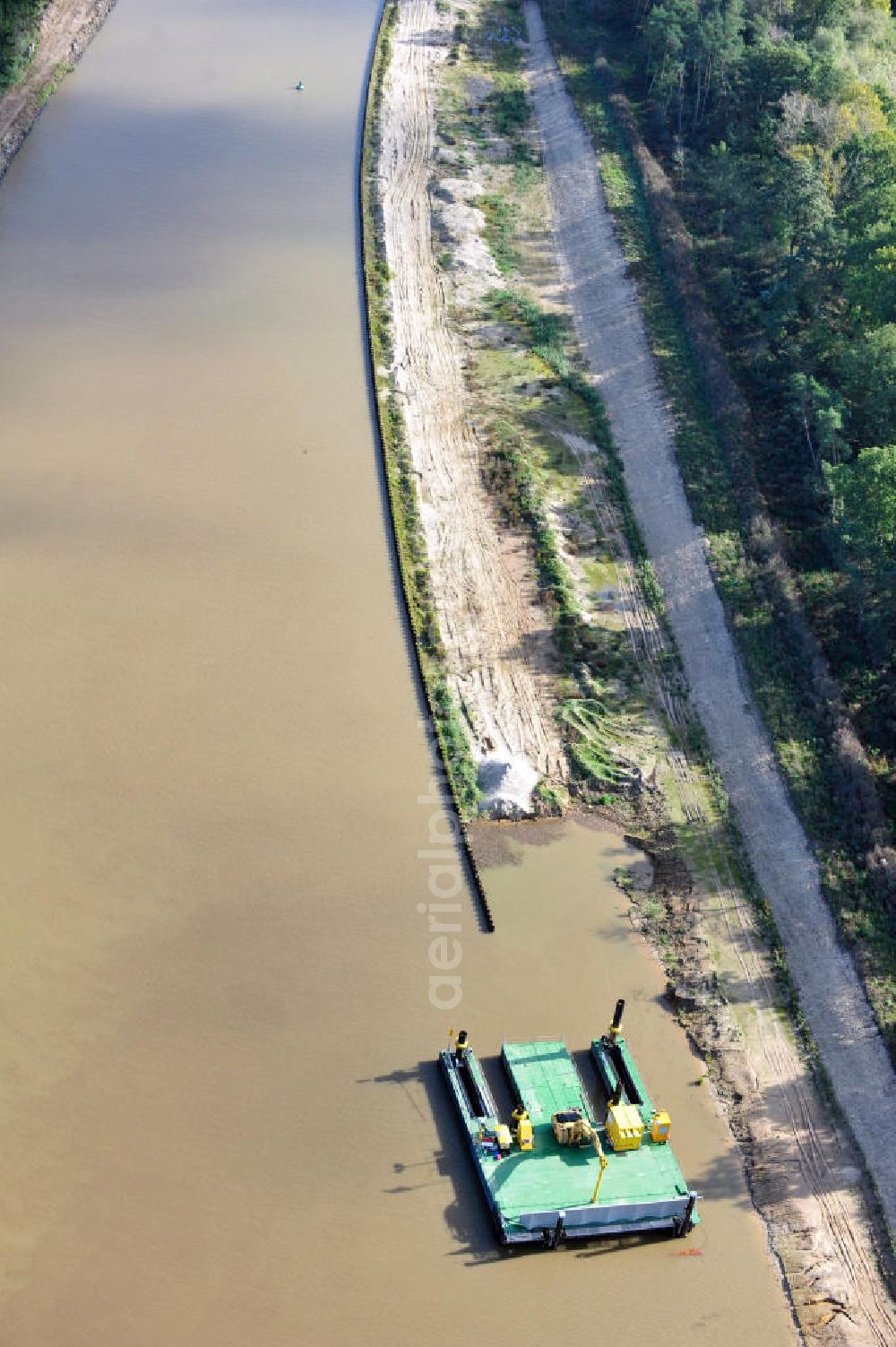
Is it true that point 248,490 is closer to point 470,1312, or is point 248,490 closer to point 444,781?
point 444,781

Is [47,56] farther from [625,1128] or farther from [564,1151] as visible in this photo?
[625,1128]

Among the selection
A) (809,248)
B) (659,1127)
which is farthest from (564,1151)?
(809,248)

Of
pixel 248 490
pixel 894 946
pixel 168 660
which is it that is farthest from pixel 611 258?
pixel 894 946

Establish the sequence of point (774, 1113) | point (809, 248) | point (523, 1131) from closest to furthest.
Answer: point (523, 1131)
point (774, 1113)
point (809, 248)

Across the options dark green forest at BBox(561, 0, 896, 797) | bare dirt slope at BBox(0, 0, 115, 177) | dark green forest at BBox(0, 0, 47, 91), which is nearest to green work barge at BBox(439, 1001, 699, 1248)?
dark green forest at BBox(561, 0, 896, 797)

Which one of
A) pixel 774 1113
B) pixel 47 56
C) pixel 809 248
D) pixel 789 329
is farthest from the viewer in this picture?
pixel 47 56

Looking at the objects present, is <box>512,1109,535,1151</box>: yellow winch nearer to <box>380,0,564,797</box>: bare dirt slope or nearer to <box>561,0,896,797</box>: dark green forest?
<box>380,0,564,797</box>: bare dirt slope
